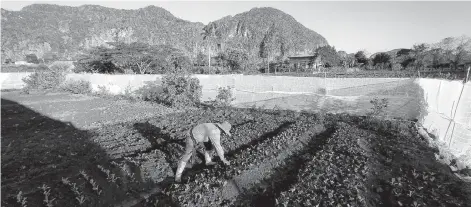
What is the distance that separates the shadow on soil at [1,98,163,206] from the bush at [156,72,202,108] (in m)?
5.75

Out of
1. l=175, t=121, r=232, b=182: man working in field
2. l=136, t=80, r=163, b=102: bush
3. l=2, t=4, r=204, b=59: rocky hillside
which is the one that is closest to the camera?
l=175, t=121, r=232, b=182: man working in field

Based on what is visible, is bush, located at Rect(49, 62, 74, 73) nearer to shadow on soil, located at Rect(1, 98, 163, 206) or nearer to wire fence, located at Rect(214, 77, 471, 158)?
shadow on soil, located at Rect(1, 98, 163, 206)

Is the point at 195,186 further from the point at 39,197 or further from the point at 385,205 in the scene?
the point at 385,205

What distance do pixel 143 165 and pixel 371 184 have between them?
4748 mm

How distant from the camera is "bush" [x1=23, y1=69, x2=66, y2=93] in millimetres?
24547

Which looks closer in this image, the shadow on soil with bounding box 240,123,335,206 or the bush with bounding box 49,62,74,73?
the shadow on soil with bounding box 240,123,335,206

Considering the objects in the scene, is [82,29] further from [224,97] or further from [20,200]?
[20,200]

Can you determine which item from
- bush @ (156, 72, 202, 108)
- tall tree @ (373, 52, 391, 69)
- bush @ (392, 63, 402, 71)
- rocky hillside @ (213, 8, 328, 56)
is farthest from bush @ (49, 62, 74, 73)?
rocky hillside @ (213, 8, 328, 56)

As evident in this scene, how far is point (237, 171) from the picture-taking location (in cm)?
531

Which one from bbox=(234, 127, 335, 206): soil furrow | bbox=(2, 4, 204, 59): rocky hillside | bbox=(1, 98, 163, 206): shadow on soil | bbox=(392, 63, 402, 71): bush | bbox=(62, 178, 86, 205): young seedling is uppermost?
bbox=(2, 4, 204, 59): rocky hillside

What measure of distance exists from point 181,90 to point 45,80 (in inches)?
667

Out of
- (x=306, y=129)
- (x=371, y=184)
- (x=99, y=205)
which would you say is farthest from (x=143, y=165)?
(x=306, y=129)

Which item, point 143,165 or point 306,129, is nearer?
point 143,165

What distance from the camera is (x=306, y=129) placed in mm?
9039
